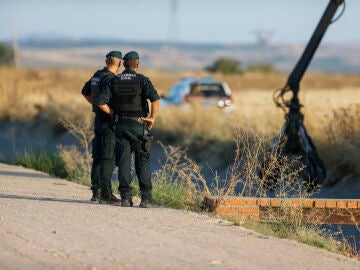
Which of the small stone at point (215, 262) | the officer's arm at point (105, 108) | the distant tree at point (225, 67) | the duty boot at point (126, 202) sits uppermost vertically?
the distant tree at point (225, 67)

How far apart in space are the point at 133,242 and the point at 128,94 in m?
3.06

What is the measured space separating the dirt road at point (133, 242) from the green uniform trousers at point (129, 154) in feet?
1.05

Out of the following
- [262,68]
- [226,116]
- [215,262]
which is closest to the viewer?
[215,262]

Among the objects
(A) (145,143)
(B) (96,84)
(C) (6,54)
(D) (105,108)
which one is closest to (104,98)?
(D) (105,108)

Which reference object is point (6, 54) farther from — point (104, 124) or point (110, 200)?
point (110, 200)

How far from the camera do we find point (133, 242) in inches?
413

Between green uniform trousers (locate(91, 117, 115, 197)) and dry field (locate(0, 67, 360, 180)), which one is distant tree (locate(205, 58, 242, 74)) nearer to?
dry field (locate(0, 67, 360, 180))

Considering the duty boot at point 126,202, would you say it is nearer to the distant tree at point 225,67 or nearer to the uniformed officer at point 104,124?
the uniformed officer at point 104,124

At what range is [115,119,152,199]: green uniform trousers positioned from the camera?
13203 mm

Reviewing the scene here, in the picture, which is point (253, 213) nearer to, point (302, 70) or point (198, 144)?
point (302, 70)

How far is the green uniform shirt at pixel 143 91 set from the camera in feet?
43.0

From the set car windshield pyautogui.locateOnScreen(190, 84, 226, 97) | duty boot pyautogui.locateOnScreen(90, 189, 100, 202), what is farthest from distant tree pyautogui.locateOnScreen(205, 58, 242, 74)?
duty boot pyautogui.locateOnScreen(90, 189, 100, 202)

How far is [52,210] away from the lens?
12781mm

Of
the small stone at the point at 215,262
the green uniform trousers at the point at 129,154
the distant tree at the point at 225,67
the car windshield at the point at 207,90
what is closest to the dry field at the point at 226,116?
the car windshield at the point at 207,90
